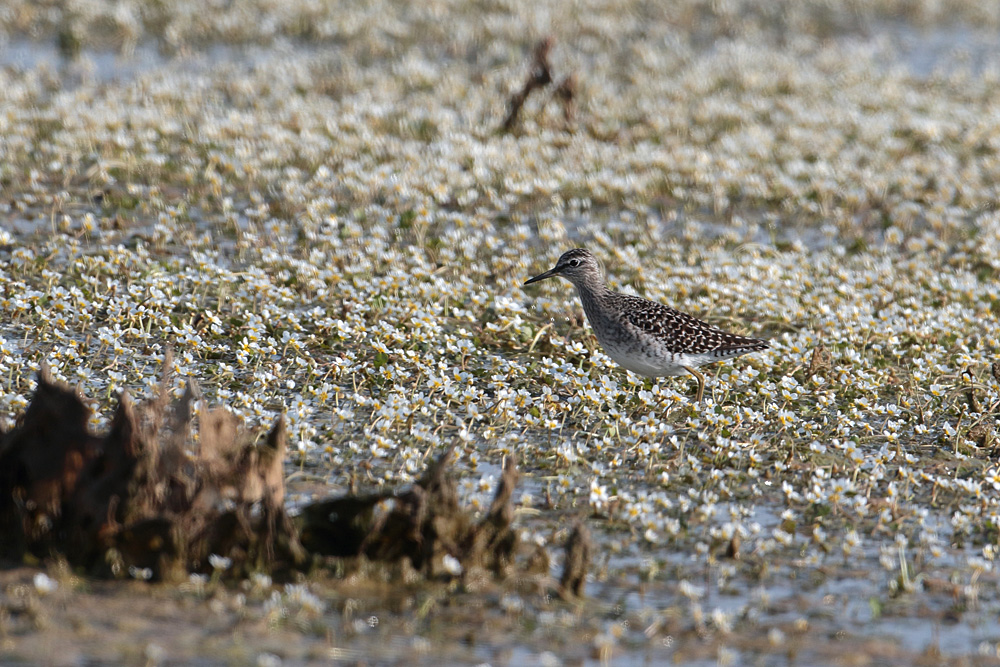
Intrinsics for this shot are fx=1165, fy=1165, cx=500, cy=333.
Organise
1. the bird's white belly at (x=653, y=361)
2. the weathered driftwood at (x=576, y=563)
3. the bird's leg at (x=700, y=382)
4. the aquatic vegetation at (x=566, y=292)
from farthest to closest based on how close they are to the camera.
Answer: the bird's leg at (x=700, y=382)
the bird's white belly at (x=653, y=361)
the aquatic vegetation at (x=566, y=292)
the weathered driftwood at (x=576, y=563)

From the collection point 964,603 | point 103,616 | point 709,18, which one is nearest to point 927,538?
point 964,603

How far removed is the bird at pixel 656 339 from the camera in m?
9.85

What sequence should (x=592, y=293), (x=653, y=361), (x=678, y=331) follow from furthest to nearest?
(x=592, y=293) → (x=678, y=331) → (x=653, y=361)

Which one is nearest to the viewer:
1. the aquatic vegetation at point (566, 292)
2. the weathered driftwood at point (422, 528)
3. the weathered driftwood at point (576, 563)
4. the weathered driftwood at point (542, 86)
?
the weathered driftwood at point (576, 563)

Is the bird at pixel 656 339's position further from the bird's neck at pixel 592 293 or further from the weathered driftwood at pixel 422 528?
the weathered driftwood at pixel 422 528

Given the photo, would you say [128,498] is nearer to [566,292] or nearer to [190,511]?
[190,511]

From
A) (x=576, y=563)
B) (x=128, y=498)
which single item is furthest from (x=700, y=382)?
(x=128, y=498)

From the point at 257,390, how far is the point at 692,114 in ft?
42.7

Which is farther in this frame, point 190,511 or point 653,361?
point 653,361

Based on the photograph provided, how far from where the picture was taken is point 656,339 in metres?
9.85

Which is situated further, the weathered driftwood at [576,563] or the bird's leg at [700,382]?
the bird's leg at [700,382]

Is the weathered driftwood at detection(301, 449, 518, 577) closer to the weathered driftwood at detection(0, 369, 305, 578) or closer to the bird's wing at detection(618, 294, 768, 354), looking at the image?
the weathered driftwood at detection(0, 369, 305, 578)

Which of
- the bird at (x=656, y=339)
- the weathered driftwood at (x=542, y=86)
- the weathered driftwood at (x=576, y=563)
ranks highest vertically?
the weathered driftwood at (x=542, y=86)

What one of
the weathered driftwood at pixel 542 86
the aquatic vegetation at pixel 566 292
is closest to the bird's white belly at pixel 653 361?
the aquatic vegetation at pixel 566 292
